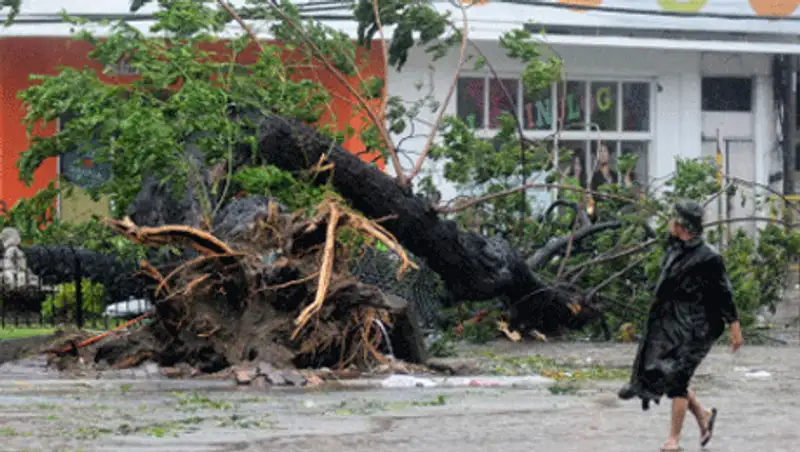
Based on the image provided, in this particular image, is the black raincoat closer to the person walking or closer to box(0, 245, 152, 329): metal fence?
the person walking

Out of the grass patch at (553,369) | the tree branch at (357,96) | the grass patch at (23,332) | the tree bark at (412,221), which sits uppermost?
the tree branch at (357,96)

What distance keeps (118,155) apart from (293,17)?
251cm

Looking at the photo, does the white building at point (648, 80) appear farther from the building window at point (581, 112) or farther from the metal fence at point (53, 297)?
the metal fence at point (53, 297)

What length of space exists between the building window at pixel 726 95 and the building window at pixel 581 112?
51.8 inches

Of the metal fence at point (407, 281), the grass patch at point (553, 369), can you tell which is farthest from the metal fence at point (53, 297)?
the grass patch at point (553, 369)

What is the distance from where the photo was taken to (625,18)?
25922mm

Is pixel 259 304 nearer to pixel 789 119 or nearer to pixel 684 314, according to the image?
pixel 684 314

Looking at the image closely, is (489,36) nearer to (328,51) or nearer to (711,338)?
(328,51)

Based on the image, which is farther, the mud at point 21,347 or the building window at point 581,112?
the building window at point 581,112

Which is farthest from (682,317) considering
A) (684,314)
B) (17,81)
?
(17,81)

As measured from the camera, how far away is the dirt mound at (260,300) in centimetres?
1217

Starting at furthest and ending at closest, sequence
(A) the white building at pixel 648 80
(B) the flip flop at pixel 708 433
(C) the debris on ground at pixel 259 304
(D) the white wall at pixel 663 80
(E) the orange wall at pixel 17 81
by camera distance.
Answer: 1. (D) the white wall at pixel 663 80
2. (A) the white building at pixel 648 80
3. (E) the orange wall at pixel 17 81
4. (C) the debris on ground at pixel 259 304
5. (B) the flip flop at pixel 708 433

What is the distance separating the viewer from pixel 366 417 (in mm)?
9461

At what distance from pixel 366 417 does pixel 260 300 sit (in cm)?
311
